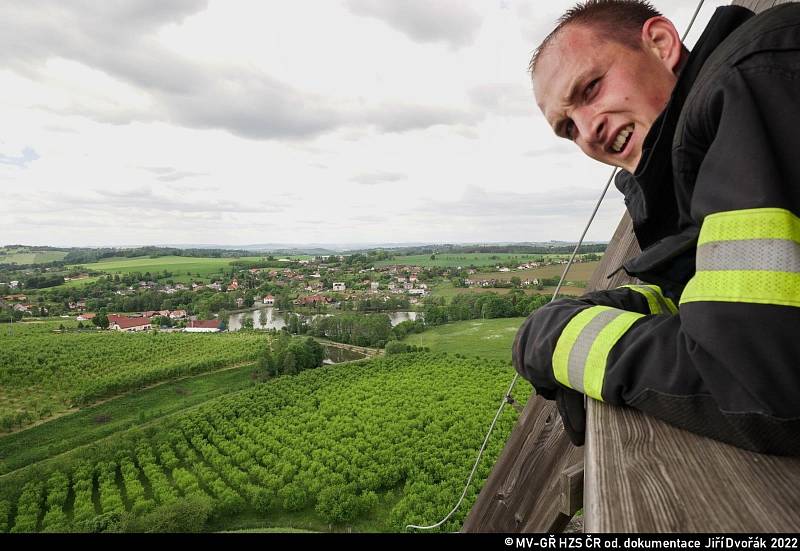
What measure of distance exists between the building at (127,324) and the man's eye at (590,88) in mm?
39000

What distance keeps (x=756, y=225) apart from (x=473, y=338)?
30308 millimetres

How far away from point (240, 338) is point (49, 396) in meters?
12.4

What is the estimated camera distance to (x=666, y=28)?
616 millimetres

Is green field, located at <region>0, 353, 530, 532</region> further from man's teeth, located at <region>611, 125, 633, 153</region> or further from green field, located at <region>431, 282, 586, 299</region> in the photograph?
man's teeth, located at <region>611, 125, 633, 153</region>

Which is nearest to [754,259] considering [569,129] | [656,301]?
[656,301]

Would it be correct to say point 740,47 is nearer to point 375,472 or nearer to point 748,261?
point 748,261

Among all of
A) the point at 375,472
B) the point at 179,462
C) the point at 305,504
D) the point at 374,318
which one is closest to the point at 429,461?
the point at 375,472

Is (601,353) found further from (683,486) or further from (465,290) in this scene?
(465,290)

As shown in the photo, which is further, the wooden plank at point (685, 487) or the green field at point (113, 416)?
the green field at point (113, 416)

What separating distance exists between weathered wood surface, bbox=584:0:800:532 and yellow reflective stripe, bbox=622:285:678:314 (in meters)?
0.35

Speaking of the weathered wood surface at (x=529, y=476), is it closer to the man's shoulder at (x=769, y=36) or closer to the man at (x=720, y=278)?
the man at (x=720, y=278)

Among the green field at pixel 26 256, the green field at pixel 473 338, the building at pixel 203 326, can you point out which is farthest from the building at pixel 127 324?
the green field at pixel 473 338

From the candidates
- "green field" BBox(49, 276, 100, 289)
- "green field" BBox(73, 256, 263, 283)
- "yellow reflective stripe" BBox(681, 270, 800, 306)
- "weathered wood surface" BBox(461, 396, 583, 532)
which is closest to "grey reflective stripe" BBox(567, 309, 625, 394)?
"yellow reflective stripe" BBox(681, 270, 800, 306)

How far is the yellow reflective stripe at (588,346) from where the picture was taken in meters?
0.41
